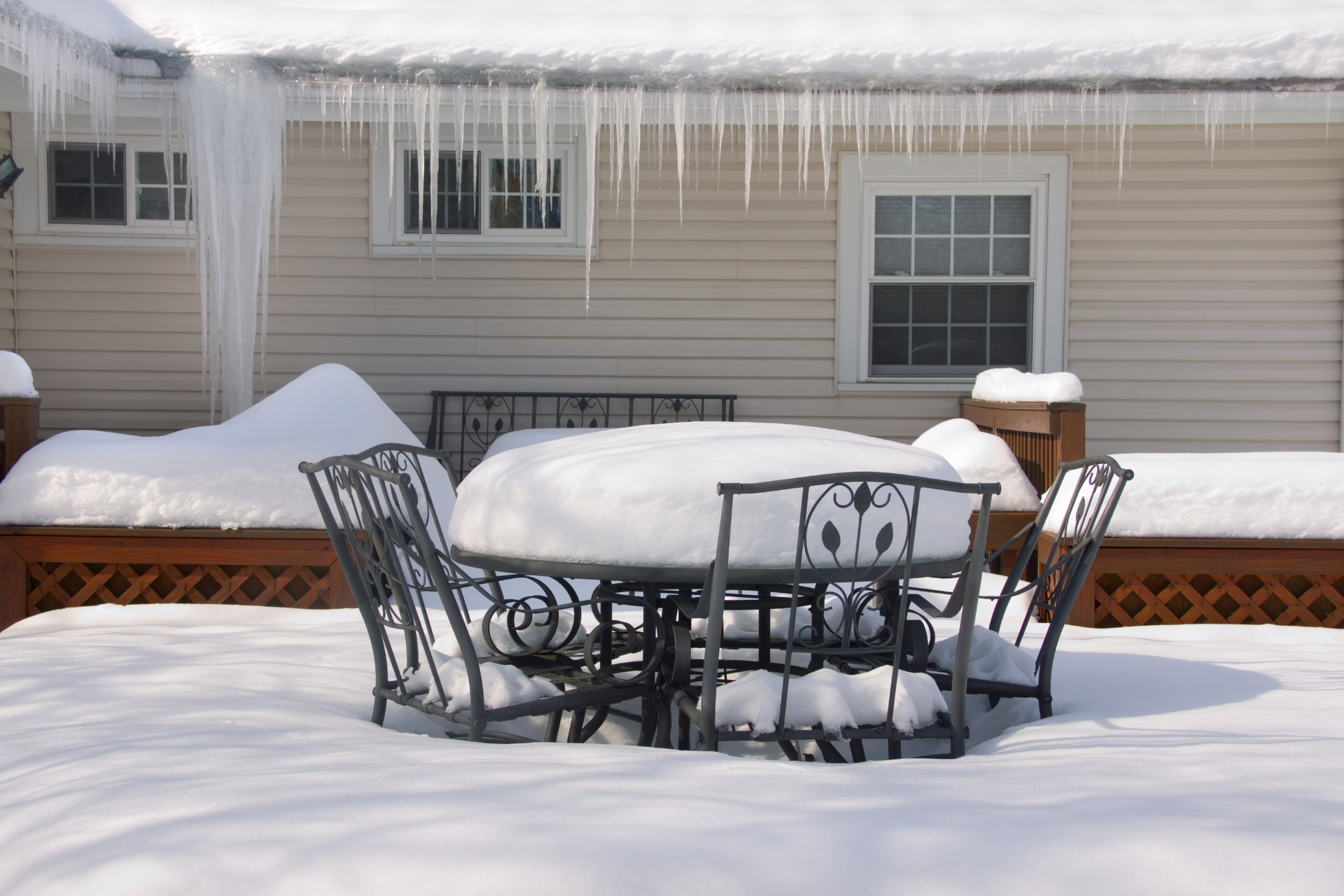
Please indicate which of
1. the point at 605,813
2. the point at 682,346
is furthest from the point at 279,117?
the point at 605,813

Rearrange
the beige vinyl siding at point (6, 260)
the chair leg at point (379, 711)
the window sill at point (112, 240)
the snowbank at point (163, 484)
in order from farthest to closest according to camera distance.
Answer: the window sill at point (112, 240), the beige vinyl siding at point (6, 260), the snowbank at point (163, 484), the chair leg at point (379, 711)

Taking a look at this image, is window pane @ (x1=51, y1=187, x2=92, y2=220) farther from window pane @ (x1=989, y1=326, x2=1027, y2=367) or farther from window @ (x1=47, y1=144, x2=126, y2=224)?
window pane @ (x1=989, y1=326, x2=1027, y2=367)

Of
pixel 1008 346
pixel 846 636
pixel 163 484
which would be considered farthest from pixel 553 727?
pixel 1008 346

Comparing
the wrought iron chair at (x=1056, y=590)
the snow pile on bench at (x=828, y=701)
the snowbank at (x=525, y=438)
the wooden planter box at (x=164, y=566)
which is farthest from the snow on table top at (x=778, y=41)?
the snow pile on bench at (x=828, y=701)

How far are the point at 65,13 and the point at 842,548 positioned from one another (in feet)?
14.9

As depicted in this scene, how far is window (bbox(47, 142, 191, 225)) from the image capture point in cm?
613

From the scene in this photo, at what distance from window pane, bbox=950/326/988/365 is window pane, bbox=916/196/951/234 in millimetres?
615

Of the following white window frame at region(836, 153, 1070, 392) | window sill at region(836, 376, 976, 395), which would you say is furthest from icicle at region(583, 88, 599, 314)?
window sill at region(836, 376, 976, 395)

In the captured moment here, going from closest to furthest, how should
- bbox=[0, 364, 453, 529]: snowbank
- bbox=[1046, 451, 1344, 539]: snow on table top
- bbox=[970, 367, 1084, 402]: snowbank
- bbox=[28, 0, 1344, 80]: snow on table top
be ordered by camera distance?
1. bbox=[1046, 451, 1344, 539]: snow on table top
2. bbox=[0, 364, 453, 529]: snowbank
3. bbox=[970, 367, 1084, 402]: snowbank
4. bbox=[28, 0, 1344, 80]: snow on table top

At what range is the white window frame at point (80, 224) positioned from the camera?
19.9ft

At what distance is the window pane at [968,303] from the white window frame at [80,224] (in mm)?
4604

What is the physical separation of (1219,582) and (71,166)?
6442 mm

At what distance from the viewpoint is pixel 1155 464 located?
398 cm

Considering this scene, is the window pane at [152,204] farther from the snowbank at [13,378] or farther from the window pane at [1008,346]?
the window pane at [1008,346]
